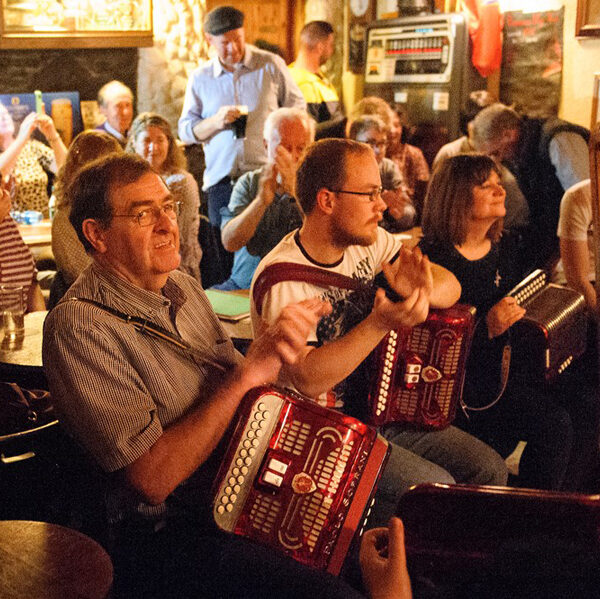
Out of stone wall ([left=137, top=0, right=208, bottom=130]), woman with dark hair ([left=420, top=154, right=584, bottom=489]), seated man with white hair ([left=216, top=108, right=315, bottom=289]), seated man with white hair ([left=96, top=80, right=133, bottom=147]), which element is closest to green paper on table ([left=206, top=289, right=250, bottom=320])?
seated man with white hair ([left=216, top=108, right=315, bottom=289])

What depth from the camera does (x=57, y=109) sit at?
6320mm

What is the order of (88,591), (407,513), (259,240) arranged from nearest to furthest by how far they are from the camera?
1. (407,513)
2. (88,591)
3. (259,240)

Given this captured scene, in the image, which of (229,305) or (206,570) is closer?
(206,570)

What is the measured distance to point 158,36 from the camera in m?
6.46

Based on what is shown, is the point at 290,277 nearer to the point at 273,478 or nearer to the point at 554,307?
the point at 273,478

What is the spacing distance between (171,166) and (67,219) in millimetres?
873

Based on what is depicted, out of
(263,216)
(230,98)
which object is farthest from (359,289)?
(230,98)

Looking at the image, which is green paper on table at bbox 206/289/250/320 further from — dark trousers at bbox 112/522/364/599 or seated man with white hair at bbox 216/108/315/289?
dark trousers at bbox 112/522/364/599

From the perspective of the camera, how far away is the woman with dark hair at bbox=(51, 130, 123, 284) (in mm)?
3438

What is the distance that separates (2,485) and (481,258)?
182cm

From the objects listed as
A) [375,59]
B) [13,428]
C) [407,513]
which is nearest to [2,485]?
[13,428]

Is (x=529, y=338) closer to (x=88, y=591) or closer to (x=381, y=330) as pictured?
(x=381, y=330)

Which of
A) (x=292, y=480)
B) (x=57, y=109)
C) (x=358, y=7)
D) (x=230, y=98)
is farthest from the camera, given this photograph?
(x=358, y=7)

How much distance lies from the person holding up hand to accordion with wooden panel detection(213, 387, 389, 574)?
156 inches
